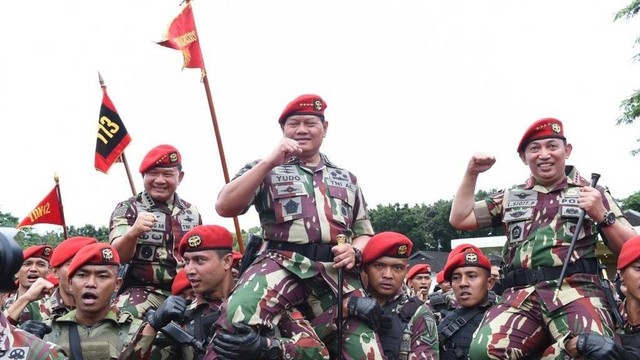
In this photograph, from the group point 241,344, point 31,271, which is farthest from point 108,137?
point 241,344

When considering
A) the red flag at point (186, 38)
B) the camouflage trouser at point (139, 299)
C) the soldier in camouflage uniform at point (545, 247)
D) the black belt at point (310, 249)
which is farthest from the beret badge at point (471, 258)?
the red flag at point (186, 38)

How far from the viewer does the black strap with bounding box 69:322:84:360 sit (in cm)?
564

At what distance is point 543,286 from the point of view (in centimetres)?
562

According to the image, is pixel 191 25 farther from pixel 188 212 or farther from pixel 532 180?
pixel 532 180

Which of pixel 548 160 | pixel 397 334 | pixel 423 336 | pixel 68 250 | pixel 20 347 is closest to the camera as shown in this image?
pixel 20 347

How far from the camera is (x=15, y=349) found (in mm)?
3432

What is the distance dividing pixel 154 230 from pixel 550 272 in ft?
11.7

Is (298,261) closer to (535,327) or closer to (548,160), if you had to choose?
(535,327)

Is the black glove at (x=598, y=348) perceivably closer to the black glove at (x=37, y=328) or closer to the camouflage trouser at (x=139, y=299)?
the camouflage trouser at (x=139, y=299)

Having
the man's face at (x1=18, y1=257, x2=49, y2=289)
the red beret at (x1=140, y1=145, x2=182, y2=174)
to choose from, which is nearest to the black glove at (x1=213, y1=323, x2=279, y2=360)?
the red beret at (x1=140, y1=145, x2=182, y2=174)

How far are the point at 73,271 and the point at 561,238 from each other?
3.79 metres

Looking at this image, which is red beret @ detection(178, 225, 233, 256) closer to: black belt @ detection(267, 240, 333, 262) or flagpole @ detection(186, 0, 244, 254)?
black belt @ detection(267, 240, 333, 262)

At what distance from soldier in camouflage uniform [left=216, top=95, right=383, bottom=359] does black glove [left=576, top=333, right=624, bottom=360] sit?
1.43m

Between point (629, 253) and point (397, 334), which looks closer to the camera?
point (629, 253)
